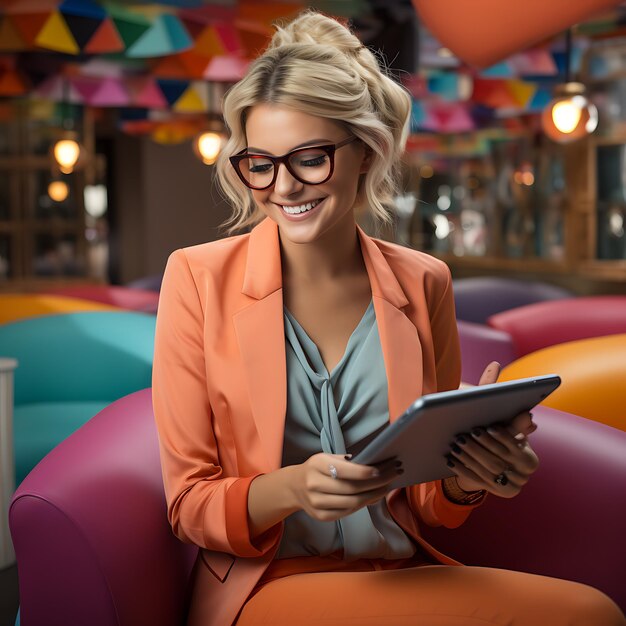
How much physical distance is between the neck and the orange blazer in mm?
43

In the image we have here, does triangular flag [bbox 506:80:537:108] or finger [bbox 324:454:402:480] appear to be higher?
triangular flag [bbox 506:80:537:108]

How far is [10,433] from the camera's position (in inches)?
132

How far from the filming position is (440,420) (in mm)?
1313

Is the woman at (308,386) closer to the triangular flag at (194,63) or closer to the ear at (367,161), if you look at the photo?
the ear at (367,161)

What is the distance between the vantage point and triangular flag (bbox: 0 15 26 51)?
21.2 feet

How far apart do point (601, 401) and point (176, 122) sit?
9183 mm

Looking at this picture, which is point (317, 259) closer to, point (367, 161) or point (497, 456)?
point (367, 161)

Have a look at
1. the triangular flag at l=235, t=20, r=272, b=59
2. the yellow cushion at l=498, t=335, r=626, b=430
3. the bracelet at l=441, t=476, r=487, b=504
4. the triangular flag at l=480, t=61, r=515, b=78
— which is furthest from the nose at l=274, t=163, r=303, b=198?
the triangular flag at l=480, t=61, r=515, b=78

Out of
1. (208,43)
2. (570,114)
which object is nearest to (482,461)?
(570,114)

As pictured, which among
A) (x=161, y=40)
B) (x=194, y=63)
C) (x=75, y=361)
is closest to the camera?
(x=75, y=361)

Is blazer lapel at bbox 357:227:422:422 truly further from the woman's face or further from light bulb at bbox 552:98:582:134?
light bulb at bbox 552:98:582:134

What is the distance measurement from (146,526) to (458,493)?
565 mm

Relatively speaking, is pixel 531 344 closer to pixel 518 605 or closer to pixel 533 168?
pixel 518 605

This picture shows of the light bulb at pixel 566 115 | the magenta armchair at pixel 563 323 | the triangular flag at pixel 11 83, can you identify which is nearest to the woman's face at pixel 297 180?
the magenta armchair at pixel 563 323
